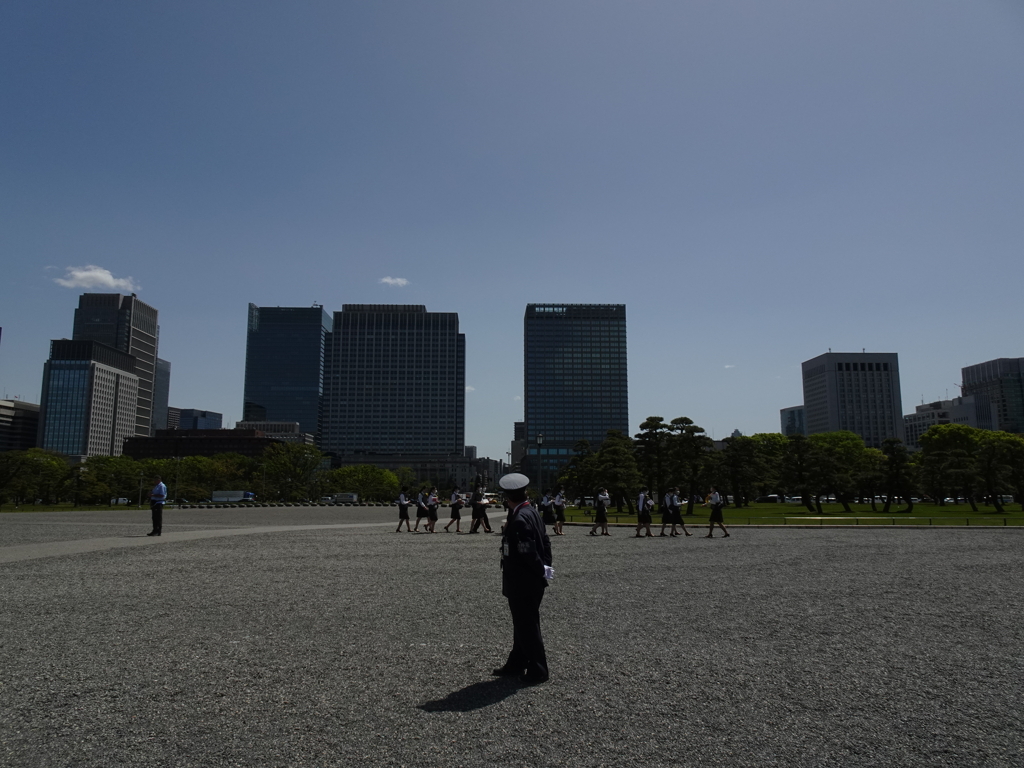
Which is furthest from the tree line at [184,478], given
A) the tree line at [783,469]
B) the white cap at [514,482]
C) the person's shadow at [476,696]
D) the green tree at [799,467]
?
the person's shadow at [476,696]

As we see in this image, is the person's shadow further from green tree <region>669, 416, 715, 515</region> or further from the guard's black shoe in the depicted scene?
green tree <region>669, 416, 715, 515</region>

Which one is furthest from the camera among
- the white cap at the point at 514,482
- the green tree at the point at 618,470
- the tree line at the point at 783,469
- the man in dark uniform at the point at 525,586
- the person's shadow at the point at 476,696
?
the tree line at the point at 783,469

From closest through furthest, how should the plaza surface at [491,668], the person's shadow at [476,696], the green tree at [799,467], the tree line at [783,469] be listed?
the plaza surface at [491,668], the person's shadow at [476,696], the tree line at [783,469], the green tree at [799,467]

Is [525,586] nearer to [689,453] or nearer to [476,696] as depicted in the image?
[476,696]

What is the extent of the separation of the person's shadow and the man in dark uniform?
0.19 meters

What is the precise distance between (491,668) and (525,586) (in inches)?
36.7

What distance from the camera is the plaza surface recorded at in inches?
174

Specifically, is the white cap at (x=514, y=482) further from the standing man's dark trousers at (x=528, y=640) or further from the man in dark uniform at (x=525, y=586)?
the standing man's dark trousers at (x=528, y=640)

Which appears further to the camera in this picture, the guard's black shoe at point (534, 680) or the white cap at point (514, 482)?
the white cap at point (514, 482)

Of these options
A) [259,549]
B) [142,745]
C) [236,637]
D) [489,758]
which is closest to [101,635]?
[236,637]

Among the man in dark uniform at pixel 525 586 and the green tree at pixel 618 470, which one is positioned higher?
the green tree at pixel 618 470

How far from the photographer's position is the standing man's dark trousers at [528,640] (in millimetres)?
5996

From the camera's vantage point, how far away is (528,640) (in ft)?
19.8

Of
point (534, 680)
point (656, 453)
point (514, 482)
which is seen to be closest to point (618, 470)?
point (656, 453)
